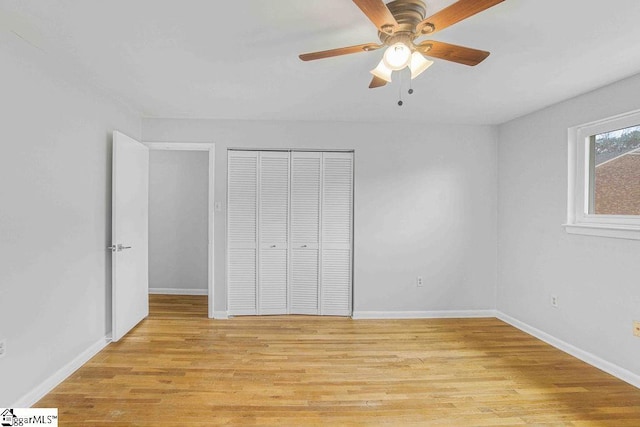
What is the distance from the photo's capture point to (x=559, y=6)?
164cm

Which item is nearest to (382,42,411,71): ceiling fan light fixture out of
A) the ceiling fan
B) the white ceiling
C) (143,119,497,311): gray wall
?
the ceiling fan

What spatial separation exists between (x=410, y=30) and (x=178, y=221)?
4426mm

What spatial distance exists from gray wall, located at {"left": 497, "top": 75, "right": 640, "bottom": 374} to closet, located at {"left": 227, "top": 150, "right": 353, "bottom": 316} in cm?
186

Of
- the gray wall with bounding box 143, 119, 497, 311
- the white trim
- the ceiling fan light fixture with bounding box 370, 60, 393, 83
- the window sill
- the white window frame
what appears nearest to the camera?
the ceiling fan light fixture with bounding box 370, 60, 393, 83

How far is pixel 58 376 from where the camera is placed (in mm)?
2379

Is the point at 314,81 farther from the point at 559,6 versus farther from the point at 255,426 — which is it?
the point at 255,426

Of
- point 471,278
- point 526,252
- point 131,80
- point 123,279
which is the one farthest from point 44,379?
point 526,252

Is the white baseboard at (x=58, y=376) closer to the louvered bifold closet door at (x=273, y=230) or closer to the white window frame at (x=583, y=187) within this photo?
the louvered bifold closet door at (x=273, y=230)

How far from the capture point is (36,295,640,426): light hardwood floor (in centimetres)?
207

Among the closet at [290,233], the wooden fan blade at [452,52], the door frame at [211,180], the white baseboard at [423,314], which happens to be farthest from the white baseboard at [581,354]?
the door frame at [211,180]

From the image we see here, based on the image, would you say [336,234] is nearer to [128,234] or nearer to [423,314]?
[423,314]

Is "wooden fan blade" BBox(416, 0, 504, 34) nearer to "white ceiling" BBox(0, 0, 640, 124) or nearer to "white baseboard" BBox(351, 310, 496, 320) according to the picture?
"white ceiling" BBox(0, 0, 640, 124)

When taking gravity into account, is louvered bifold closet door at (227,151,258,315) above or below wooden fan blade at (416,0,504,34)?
below

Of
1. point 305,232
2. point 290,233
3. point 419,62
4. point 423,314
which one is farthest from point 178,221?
point 419,62
